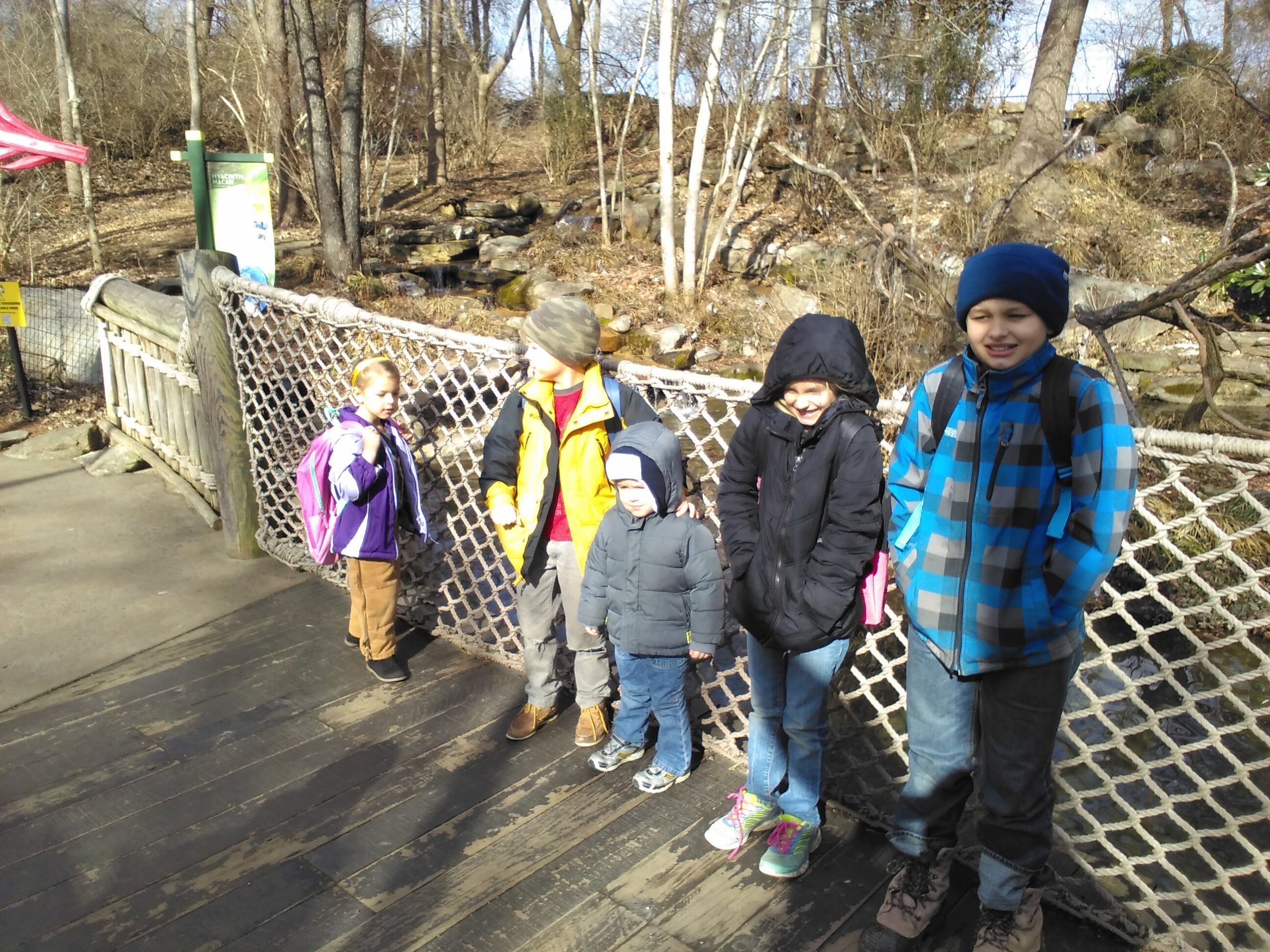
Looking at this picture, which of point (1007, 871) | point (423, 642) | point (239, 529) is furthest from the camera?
point (239, 529)

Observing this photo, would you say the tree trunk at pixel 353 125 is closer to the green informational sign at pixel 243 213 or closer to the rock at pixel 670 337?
the rock at pixel 670 337

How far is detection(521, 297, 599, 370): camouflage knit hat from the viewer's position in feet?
8.20

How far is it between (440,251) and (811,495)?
1248 centimetres

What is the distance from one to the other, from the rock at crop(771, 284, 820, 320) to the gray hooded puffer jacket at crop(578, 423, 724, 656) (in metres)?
8.86

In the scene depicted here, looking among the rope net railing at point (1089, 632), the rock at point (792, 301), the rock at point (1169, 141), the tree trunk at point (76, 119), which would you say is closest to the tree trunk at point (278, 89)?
the tree trunk at point (76, 119)

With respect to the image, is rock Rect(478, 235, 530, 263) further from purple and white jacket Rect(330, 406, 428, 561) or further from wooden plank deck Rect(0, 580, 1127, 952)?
wooden plank deck Rect(0, 580, 1127, 952)

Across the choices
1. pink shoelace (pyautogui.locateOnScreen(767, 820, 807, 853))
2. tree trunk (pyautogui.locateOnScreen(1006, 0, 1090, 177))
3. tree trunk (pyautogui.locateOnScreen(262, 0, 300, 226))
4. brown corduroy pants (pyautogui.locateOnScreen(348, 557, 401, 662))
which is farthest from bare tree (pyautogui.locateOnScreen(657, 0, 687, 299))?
pink shoelace (pyautogui.locateOnScreen(767, 820, 807, 853))

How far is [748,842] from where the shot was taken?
2340mm

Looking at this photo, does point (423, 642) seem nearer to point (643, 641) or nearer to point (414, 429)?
point (414, 429)

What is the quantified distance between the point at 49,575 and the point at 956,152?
1499cm

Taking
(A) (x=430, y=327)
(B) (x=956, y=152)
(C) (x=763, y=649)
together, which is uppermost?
(B) (x=956, y=152)

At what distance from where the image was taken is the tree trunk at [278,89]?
12.7 m

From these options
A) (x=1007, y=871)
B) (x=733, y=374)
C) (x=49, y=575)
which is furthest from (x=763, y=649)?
(x=733, y=374)

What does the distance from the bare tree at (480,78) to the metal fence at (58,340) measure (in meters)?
11.0
